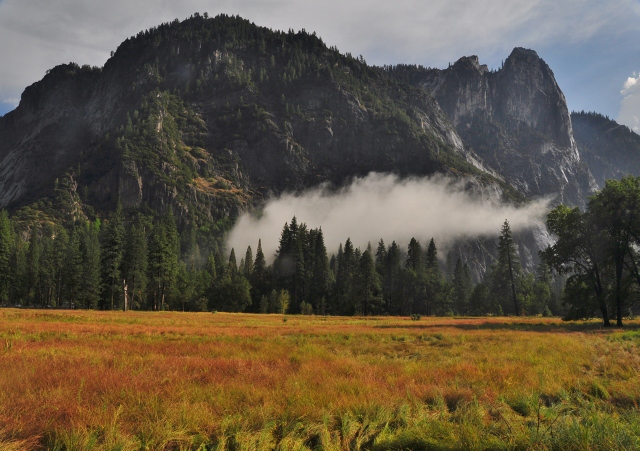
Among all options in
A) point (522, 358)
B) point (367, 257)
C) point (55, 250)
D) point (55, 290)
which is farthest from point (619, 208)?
point (55, 290)

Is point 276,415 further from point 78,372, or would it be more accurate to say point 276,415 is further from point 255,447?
point 78,372

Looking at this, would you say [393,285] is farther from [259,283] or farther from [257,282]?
[257,282]

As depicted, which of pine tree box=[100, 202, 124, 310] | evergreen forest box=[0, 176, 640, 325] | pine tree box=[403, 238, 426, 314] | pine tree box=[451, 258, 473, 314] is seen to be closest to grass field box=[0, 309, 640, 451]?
evergreen forest box=[0, 176, 640, 325]

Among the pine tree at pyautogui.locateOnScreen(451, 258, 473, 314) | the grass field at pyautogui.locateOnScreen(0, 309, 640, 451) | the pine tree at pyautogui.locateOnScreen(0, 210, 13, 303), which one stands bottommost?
the pine tree at pyautogui.locateOnScreen(451, 258, 473, 314)

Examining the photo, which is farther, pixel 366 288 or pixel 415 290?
pixel 415 290

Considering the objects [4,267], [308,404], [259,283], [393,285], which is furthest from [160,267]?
[308,404]

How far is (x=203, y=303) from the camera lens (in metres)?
72.2

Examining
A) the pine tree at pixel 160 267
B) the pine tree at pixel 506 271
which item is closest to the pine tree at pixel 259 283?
the pine tree at pixel 160 267

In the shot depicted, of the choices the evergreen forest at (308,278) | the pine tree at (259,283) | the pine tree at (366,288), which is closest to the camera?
the evergreen forest at (308,278)

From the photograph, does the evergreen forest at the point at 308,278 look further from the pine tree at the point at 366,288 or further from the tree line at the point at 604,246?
the pine tree at the point at 366,288

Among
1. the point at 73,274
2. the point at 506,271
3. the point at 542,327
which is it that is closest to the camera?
the point at 542,327

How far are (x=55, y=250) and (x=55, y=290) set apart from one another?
14821mm

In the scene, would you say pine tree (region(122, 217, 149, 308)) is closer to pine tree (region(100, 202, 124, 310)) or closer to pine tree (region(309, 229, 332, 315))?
pine tree (region(100, 202, 124, 310))

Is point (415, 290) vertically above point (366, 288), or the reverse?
point (366, 288)
